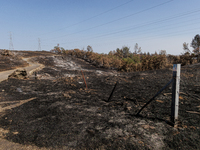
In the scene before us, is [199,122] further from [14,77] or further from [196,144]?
[14,77]

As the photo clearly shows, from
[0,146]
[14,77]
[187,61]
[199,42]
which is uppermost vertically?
[199,42]

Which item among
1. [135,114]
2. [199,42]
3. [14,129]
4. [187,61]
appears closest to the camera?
[14,129]

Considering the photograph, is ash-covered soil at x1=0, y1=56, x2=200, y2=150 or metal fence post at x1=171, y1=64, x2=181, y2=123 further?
metal fence post at x1=171, y1=64, x2=181, y2=123

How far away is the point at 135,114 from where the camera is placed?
12.6 ft

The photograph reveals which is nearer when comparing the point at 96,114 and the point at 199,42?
the point at 96,114

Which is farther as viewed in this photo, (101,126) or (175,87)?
(101,126)

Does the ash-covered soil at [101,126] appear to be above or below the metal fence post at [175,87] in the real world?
below

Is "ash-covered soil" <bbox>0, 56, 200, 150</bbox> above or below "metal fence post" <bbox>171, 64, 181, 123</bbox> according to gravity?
below

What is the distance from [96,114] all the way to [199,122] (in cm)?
279

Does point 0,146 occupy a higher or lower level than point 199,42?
lower

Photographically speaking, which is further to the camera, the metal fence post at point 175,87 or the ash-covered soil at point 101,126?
the metal fence post at point 175,87

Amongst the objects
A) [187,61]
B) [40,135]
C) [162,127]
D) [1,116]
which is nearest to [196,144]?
[162,127]

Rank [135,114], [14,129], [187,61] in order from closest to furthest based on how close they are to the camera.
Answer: [14,129] → [135,114] → [187,61]

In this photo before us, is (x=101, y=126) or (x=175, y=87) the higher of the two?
(x=175, y=87)
